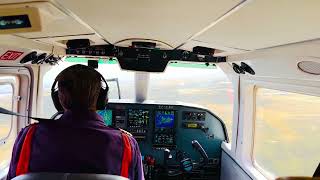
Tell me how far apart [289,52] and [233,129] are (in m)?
2.44

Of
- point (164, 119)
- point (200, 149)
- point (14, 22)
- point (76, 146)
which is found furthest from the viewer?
point (164, 119)

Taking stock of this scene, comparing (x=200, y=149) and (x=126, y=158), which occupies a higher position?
(x=126, y=158)

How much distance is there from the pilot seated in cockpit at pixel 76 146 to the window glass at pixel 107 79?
2.23 m

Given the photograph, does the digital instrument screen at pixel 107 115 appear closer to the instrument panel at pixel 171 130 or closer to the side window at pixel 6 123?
the instrument panel at pixel 171 130

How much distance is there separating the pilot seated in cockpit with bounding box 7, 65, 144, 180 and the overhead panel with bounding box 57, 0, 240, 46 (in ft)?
1.23

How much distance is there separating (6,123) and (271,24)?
10.1 feet

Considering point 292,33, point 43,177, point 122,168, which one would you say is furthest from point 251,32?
point 43,177

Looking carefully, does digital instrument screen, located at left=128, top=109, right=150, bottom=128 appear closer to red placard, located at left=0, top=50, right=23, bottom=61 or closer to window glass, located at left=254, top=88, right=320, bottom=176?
window glass, located at left=254, top=88, right=320, bottom=176

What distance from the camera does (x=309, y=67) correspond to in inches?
93.2

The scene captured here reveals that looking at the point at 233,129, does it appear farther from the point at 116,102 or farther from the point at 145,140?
the point at 116,102

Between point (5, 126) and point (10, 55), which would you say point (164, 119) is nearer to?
point (5, 126)

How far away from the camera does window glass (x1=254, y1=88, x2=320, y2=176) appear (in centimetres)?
294

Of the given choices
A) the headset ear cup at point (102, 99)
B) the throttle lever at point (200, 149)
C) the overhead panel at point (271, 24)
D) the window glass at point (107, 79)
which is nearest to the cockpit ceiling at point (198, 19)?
the overhead panel at point (271, 24)

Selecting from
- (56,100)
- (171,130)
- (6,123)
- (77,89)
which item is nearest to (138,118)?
(171,130)
